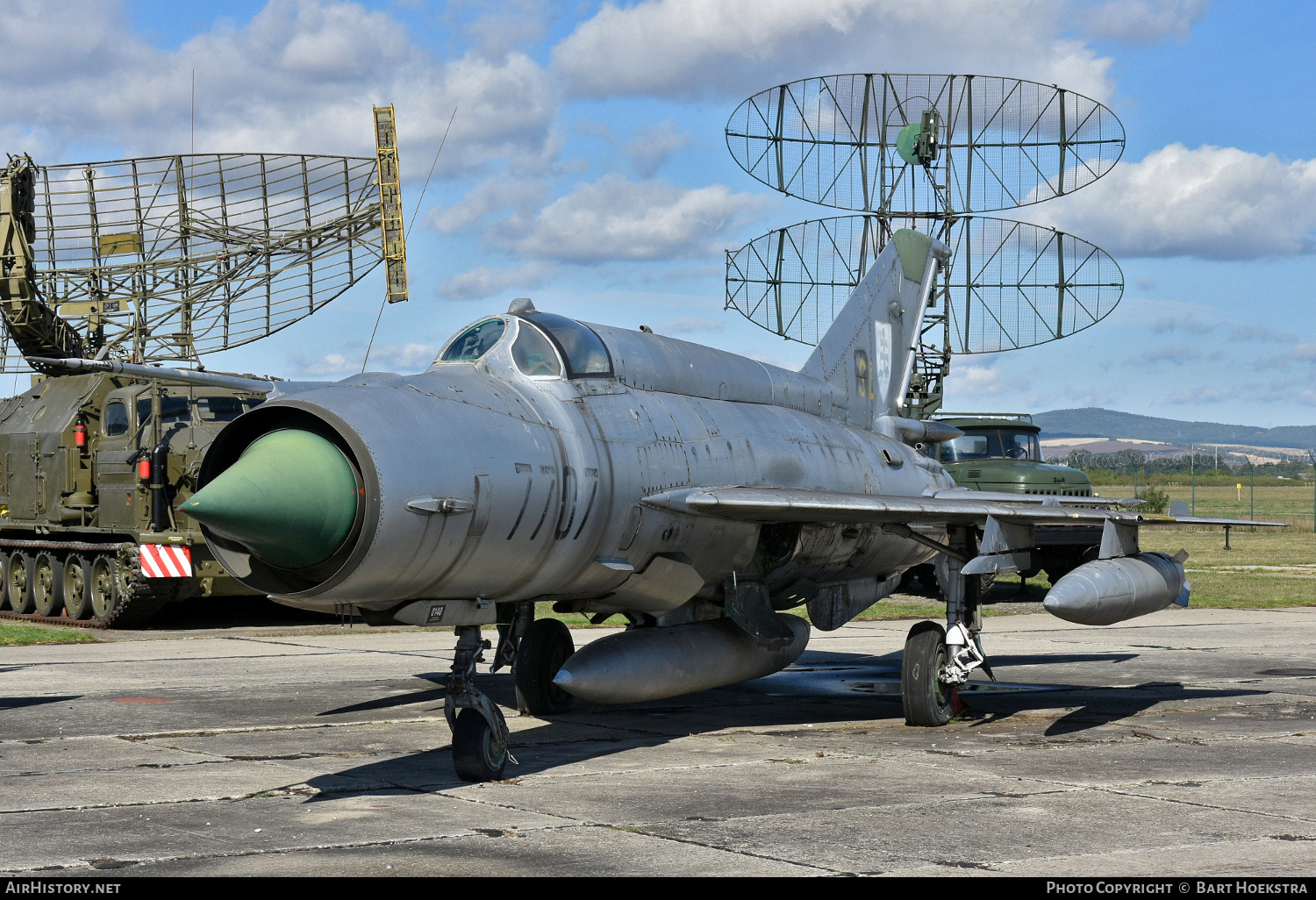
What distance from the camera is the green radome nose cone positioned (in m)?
→ 7.12

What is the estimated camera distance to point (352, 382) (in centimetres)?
849

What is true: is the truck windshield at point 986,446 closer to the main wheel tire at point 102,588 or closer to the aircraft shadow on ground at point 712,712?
the aircraft shadow on ground at point 712,712

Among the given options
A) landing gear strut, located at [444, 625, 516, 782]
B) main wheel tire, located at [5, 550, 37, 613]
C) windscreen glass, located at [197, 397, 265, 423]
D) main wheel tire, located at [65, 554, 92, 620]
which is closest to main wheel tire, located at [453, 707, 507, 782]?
landing gear strut, located at [444, 625, 516, 782]

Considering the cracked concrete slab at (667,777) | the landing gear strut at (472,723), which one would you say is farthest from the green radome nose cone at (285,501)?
the landing gear strut at (472,723)

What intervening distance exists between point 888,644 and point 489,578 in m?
11.8

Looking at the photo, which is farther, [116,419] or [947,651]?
[116,419]

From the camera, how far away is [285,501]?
7.26 meters

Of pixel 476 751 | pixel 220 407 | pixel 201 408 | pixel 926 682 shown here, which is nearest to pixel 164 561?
pixel 201 408

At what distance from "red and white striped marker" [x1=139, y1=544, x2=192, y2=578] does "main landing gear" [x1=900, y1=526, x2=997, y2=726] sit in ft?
36.8

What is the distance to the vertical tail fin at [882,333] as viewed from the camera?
15.4 metres

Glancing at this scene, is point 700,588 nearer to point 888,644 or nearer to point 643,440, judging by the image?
point 643,440

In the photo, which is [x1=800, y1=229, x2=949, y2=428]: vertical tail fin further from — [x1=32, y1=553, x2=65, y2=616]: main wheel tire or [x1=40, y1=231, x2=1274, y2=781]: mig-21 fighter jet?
[x1=32, y1=553, x2=65, y2=616]: main wheel tire

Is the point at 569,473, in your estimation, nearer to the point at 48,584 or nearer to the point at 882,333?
the point at 882,333

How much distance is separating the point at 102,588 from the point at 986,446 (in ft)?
54.0
